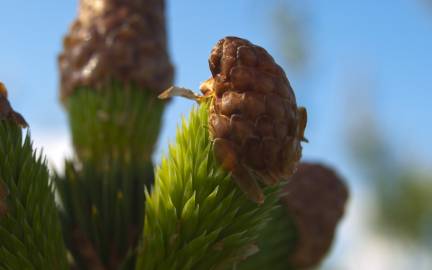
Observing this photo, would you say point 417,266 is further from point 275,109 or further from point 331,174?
point 275,109

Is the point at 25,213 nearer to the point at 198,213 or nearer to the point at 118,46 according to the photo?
the point at 198,213

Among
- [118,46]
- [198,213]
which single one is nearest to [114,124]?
[118,46]

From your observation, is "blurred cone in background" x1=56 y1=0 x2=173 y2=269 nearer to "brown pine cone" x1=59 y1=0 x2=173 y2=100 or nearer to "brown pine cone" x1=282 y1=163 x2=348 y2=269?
"brown pine cone" x1=59 y1=0 x2=173 y2=100

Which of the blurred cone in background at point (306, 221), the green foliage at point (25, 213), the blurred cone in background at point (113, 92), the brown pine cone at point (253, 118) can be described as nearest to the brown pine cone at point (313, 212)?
the blurred cone in background at point (306, 221)

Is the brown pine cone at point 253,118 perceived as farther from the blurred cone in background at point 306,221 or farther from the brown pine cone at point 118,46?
the brown pine cone at point 118,46

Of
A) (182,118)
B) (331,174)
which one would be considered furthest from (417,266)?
(182,118)

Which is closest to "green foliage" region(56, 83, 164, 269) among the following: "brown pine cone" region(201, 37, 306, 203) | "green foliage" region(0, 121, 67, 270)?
"green foliage" region(0, 121, 67, 270)
